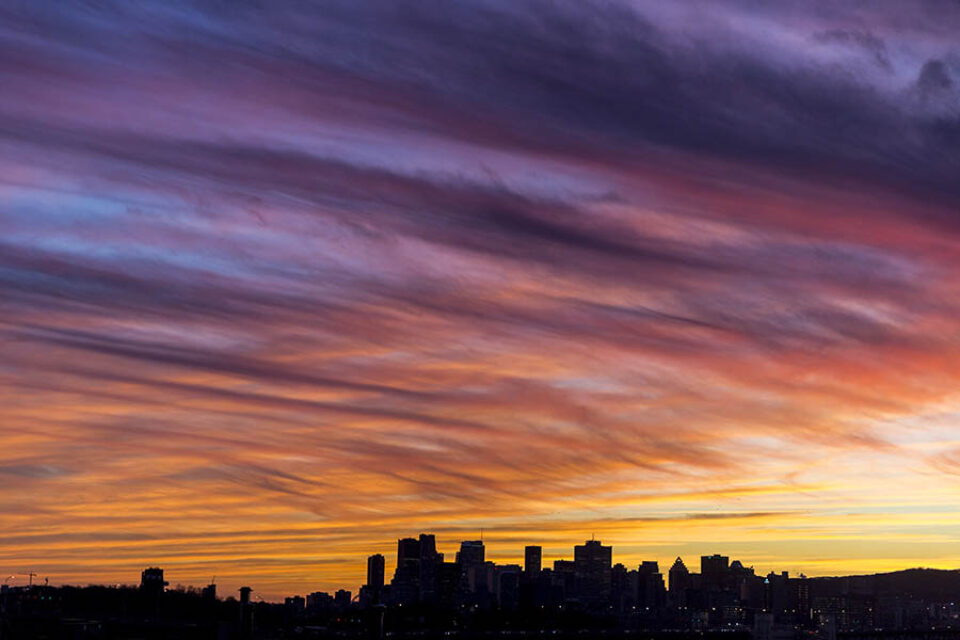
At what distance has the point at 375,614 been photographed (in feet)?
484

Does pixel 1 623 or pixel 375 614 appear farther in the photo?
pixel 1 623

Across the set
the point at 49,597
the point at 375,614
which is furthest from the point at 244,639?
the point at 49,597

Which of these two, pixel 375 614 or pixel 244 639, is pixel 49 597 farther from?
pixel 375 614

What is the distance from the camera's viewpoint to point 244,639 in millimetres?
169750

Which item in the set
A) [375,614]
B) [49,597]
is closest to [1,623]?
[49,597]

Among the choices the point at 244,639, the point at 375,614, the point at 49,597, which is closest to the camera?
the point at 375,614

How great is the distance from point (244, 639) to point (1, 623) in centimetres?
3320

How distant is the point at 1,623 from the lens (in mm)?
171250

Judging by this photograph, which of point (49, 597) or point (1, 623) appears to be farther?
point (49, 597)

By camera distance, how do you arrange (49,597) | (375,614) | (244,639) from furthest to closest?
(49,597), (244,639), (375,614)

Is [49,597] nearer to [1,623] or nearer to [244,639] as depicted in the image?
[1,623]

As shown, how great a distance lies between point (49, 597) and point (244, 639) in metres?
46.8

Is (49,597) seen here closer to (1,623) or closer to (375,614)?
(1,623)

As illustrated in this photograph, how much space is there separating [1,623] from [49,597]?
93.2 feet
